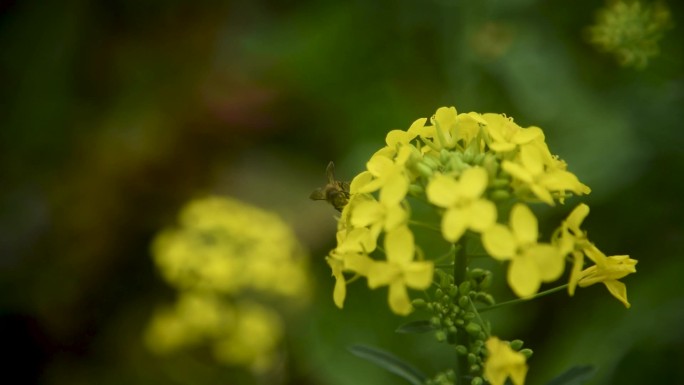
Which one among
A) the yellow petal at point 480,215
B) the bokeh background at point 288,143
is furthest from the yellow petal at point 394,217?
the bokeh background at point 288,143

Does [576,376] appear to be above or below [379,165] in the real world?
below

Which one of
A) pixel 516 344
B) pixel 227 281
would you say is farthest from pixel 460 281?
pixel 227 281

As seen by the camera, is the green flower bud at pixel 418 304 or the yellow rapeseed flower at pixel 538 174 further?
the green flower bud at pixel 418 304

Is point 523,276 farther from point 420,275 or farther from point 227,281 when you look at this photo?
point 227,281

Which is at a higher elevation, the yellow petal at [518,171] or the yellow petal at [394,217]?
the yellow petal at [518,171]

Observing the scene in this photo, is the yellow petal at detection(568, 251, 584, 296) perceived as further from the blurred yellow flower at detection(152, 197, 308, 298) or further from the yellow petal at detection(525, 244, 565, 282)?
the blurred yellow flower at detection(152, 197, 308, 298)

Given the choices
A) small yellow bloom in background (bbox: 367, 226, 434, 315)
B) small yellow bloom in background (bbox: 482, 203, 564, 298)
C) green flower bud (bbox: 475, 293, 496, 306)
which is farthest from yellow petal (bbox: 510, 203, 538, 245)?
green flower bud (bbox: 475, 293, 496, 306)

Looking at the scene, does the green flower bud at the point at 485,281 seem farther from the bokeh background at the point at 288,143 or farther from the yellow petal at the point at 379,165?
the bokeh background at the point at 288,143

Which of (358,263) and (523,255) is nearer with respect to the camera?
(523,255)
